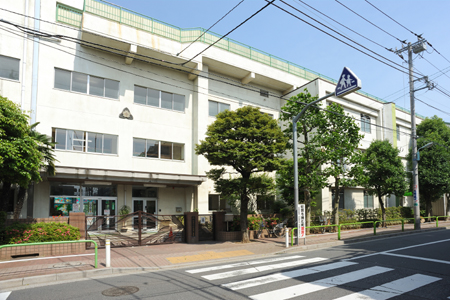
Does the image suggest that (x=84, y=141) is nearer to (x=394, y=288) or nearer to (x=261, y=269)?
(x=261, y=269)

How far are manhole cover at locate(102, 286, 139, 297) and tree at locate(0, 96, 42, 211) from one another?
6.11 metres

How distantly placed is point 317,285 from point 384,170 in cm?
2001

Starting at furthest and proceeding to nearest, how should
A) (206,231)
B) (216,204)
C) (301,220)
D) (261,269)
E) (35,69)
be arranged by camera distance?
(216,204)
(35,69)
(206,231)
(301,220)
(261,269)

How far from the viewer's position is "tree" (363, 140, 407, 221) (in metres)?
24.6

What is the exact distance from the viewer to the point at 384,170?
24891mm

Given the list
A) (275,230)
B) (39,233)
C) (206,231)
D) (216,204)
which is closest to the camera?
(39,233)

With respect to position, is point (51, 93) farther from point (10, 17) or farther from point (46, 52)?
point (10, 17)


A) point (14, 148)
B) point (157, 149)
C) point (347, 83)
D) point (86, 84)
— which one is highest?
point (86, 84)

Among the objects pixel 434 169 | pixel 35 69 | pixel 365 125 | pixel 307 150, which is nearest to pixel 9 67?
pixel 35 69

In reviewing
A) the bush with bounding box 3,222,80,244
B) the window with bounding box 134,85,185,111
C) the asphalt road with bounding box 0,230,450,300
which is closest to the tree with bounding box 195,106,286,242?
the asphalt road with bounding box 0,230,450,300

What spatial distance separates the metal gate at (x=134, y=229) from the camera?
48.1 ft

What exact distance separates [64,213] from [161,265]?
10459 mm

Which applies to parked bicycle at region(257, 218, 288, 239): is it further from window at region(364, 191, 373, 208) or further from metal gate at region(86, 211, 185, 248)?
window at region(364, 191, 373, 208)

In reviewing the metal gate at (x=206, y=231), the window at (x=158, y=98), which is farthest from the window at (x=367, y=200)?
the window at (x=158, y=98)
